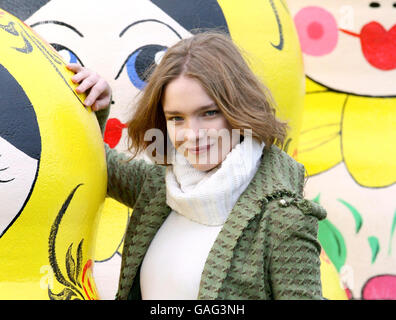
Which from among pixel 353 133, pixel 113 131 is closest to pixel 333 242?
pixel 353 133

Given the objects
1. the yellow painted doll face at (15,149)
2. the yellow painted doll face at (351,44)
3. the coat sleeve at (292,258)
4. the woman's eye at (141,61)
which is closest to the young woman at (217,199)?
the coat sleeve at (292,258)

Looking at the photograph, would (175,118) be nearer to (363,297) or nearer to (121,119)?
(121,119)

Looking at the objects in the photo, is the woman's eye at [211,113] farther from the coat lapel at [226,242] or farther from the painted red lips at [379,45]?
the painted red lips at [379,45]

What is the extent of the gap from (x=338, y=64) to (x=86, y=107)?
6.55ft

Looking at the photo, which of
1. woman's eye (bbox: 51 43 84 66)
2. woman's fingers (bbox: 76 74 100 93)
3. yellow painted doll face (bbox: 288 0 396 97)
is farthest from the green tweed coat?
yellow painted doll face (bbox: 288 0 396 97)

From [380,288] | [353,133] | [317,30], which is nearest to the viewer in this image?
[380,288]

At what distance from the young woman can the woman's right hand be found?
0.42 ft

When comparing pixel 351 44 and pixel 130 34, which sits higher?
pixel 130 34

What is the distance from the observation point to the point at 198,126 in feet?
5.05

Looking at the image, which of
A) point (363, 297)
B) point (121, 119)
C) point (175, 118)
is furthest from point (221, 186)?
point (363, 297)

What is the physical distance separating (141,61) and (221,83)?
0.67 metres

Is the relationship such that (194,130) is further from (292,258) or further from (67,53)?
(67,53)

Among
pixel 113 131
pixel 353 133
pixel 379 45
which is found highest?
pixel 379 45

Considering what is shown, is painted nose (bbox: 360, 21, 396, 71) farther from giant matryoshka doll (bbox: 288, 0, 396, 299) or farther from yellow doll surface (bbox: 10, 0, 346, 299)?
yellow doll surface (bbox: 10, 0, 346, 299)
